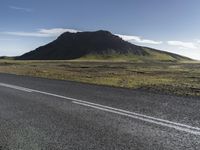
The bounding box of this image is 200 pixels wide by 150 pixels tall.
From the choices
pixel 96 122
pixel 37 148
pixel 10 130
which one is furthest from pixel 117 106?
pixel 37 148

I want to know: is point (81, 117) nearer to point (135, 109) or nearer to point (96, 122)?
point (96, 122)

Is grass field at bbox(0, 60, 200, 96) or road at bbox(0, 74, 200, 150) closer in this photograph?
road at bbox(0, 74, 200, 150)

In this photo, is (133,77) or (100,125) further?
(133,77)

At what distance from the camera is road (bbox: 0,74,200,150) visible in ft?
19.2

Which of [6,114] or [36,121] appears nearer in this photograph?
[36,121]

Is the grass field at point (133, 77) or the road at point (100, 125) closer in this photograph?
the road at point (100, 125)

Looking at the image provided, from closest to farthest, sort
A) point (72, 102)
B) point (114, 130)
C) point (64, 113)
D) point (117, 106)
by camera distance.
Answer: point (114, 130), point (64, 113), point (117, 106), point (72, 102)

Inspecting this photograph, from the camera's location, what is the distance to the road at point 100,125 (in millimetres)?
5848

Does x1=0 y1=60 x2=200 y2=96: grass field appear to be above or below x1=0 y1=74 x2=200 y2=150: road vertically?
below

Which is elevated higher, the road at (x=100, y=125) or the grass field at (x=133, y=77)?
the road at (x=100, y=125)

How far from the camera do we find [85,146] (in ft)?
18.8

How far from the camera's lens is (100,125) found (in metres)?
7.36

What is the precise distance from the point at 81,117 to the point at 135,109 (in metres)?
2.06

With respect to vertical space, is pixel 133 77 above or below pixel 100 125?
below
